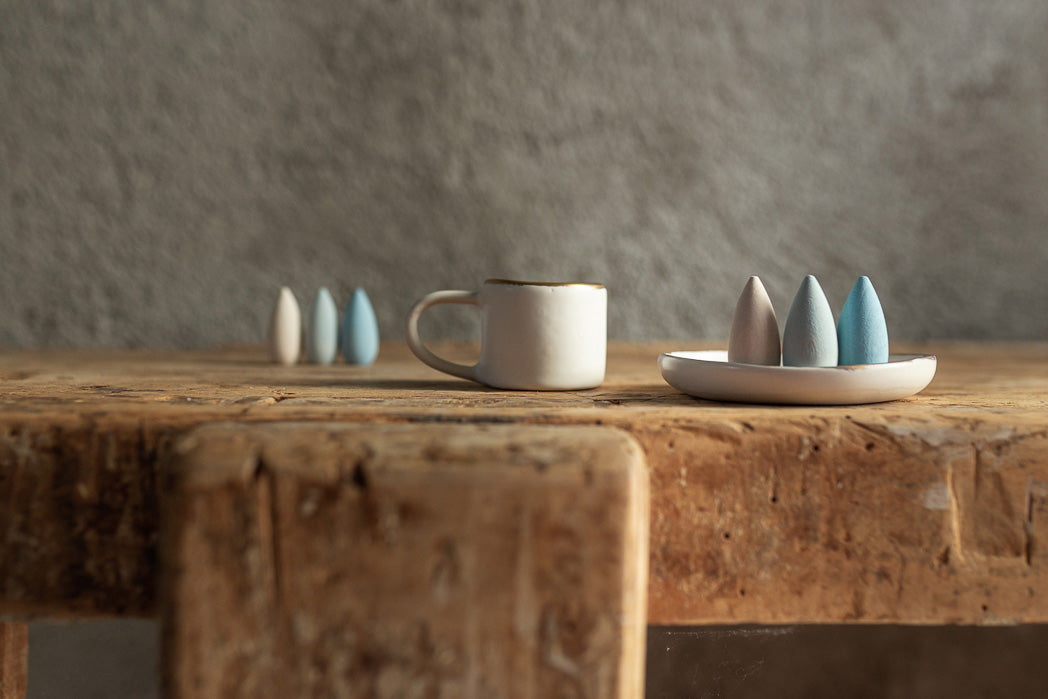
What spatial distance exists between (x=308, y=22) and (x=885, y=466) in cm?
110

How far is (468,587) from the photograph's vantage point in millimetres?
471

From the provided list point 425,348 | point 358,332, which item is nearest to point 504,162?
point 358,332

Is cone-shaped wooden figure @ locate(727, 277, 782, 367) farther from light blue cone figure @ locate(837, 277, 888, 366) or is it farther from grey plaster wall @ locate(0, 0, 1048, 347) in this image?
grey plaster wall @ locate(0, 0, 1048, 347)

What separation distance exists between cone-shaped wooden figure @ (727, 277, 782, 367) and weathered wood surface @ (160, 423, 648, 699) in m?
0.23

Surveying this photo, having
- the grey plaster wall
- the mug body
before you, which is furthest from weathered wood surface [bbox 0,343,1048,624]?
the grey plaster wall

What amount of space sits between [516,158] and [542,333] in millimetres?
673

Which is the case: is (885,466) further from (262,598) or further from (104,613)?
(104,613)

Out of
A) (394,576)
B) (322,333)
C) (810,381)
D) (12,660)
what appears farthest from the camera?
(322,333)

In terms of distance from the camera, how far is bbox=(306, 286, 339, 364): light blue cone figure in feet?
3.24

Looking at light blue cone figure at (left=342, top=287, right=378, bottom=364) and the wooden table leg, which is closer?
the wooden table leg

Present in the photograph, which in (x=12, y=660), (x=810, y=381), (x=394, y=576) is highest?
(x=810, y=381)

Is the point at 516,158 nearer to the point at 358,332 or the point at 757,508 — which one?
the point at 358,332

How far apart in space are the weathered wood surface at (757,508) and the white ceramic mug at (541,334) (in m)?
0.12

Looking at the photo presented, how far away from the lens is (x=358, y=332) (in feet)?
3.24
